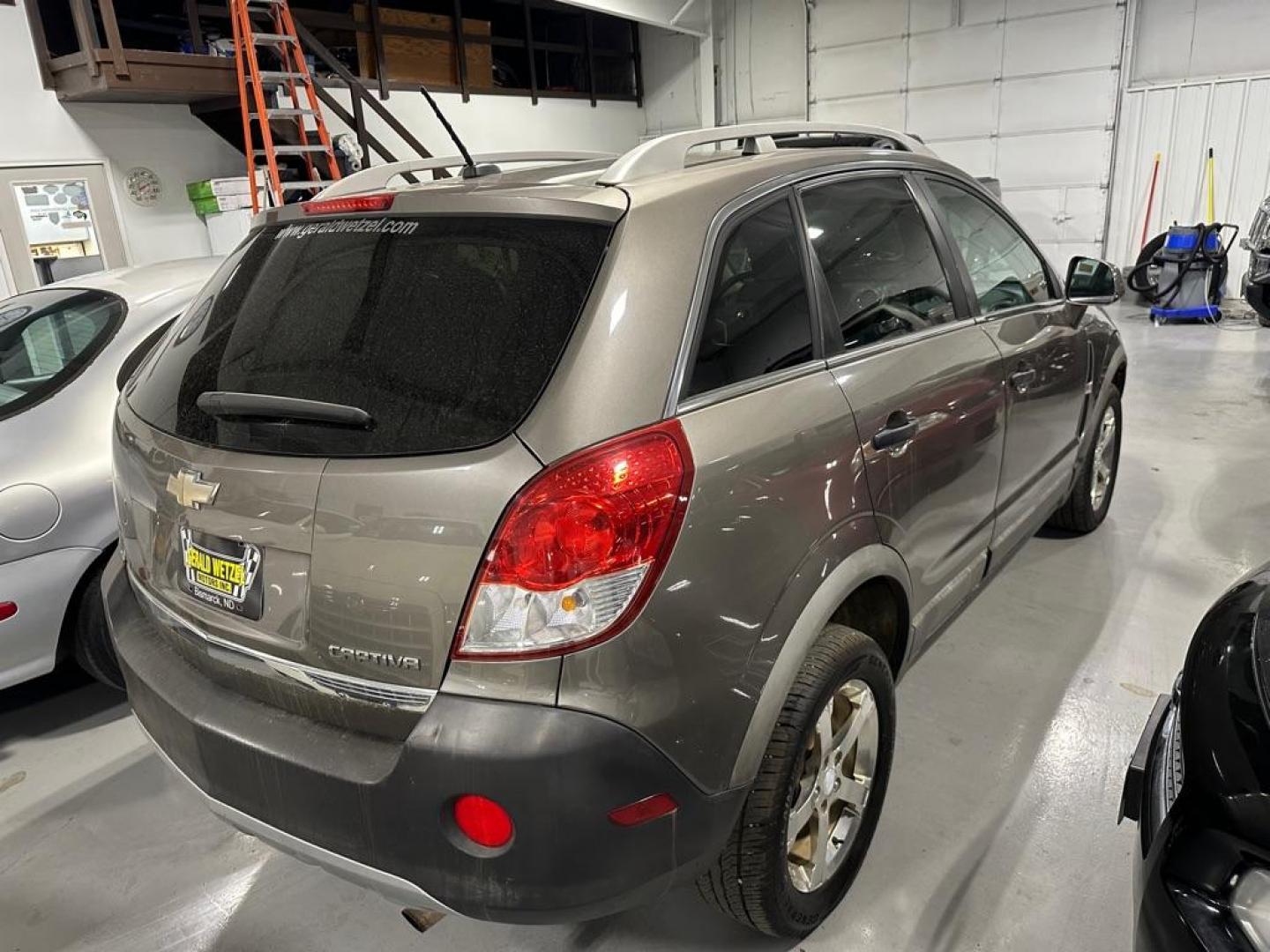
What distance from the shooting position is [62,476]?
2.26 metres

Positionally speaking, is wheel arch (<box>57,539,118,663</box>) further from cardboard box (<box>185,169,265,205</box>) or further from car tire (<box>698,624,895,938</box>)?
cardboard box (<box>185,169,265,205</box>)

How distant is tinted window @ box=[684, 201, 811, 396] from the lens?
138cm

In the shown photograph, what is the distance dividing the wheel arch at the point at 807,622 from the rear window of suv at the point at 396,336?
56 cm

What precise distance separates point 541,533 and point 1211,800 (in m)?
1.00

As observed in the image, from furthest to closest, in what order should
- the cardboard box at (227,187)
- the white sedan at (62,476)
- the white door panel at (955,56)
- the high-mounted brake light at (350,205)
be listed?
the white door panel at (955,56) → the cardboard box at (227,187) → the white sedan at (62,476) → the high-mounted brake light at (350,205)

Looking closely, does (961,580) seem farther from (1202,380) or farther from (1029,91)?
(1029,91)

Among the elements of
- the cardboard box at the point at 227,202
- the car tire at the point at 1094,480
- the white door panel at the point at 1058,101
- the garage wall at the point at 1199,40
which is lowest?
the car tire at the point at 1094,480

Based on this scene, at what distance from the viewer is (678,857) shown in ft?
4.25

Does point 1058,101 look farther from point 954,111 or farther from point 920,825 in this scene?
point 920,825

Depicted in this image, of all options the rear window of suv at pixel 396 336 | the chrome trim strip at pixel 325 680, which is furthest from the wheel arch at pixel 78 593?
the chrome trim strip at pixel 325 680

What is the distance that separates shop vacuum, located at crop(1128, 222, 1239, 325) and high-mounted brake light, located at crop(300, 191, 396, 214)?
8.69 metres

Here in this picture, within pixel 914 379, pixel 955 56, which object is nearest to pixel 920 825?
pixel 914 379

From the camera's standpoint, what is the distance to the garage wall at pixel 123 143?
6359 mm

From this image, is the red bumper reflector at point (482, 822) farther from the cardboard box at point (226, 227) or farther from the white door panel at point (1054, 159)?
the white door panel at point (1054, 159)
